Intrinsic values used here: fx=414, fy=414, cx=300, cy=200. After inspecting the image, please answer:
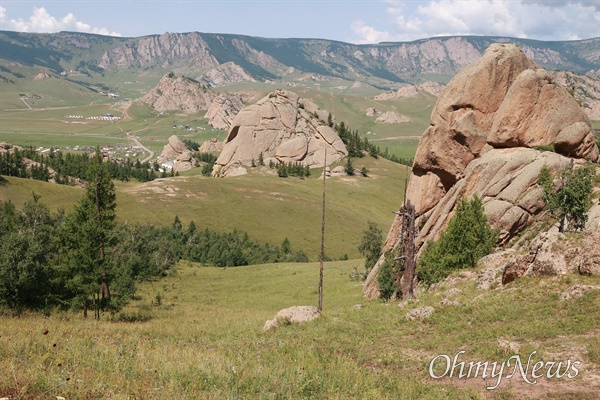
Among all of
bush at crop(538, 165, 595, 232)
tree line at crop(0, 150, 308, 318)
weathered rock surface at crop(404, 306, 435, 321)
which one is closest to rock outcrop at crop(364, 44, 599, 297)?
bush at crop(538, 165, 595, 232)

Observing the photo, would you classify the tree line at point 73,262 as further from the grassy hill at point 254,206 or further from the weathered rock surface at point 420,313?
the grassy hill at point 254,206

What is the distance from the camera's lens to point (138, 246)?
85.3 metres

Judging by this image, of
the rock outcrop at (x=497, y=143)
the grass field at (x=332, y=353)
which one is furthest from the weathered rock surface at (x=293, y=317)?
the rock outcrop at (x=497, y=143)

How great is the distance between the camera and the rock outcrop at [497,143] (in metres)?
43.0

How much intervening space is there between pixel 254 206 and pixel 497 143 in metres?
99.2

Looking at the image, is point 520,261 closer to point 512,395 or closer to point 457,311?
point 457,311

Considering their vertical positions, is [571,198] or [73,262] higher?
[571,198]

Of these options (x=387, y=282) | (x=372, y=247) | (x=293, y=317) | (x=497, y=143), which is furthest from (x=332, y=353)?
(x=372, y=247)

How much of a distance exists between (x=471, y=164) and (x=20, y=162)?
17868 centimetres

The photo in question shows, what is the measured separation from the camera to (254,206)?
140125mm

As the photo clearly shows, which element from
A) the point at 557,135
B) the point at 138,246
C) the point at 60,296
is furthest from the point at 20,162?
the point at 557,135

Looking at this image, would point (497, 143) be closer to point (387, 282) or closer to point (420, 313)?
point (387, 282)

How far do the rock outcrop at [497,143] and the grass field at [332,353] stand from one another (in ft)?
52.0

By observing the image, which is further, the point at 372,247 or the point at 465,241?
the point at 372,247
